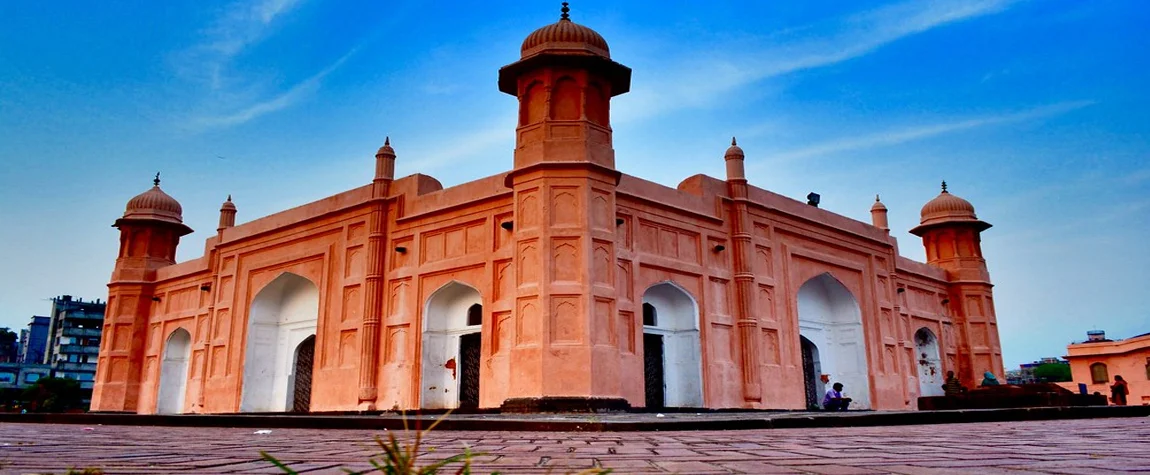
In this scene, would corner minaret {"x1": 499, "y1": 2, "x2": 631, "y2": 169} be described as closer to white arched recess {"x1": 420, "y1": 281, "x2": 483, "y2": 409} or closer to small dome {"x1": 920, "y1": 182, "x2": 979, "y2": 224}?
white arched recess {"x1": 420, "y1": 281, "x2": 483, "y2": 409}

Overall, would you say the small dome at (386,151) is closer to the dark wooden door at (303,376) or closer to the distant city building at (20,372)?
the dark wooden door at (303,376)

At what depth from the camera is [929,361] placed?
2081cm

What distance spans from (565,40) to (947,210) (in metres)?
13.6

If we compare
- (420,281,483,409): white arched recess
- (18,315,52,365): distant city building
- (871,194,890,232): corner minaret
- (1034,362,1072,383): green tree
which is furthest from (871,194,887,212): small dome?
(18,315,52,365): distant city building

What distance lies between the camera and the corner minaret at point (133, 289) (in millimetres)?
20609

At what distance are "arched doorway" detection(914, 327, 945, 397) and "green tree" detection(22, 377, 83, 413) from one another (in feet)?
96.6

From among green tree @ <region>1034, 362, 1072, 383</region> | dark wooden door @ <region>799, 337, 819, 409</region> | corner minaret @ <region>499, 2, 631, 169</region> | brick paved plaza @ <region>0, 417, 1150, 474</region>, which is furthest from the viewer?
green tree @ <region>1034, 362, 1072, 383</region>

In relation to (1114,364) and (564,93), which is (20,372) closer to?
(564,93)

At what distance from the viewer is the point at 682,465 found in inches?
94.0

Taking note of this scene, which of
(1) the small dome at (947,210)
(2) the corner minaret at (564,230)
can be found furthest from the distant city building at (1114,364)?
(2) the corner minaret at (564,230)

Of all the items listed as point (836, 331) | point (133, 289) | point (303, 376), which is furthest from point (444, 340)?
point (133, 289)

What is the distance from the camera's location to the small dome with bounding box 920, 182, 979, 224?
21.6 metres

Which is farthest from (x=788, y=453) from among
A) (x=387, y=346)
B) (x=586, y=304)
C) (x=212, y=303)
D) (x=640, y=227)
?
(x=212, y=303)

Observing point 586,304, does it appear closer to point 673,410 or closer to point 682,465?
point 673,410
